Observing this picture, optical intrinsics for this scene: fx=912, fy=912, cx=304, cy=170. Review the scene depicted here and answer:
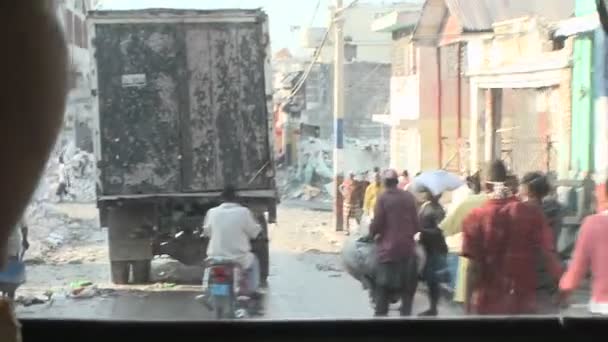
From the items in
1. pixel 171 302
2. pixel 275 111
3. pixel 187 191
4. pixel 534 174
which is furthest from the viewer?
pixel 187 191

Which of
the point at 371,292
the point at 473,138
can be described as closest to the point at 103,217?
the point at 371,292

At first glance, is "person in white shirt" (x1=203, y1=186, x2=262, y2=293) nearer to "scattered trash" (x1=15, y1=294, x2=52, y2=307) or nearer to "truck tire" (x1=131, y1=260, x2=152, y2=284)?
"truck tire" (x1=131, y1=260, x2=152, y2=284)

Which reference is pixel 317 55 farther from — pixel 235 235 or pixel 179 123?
pixel 179 123

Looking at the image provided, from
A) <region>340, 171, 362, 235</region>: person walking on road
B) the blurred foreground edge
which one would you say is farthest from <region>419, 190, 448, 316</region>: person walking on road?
the blurred foreground edge

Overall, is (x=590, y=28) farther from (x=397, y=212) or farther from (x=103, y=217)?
(x=103, y=217)

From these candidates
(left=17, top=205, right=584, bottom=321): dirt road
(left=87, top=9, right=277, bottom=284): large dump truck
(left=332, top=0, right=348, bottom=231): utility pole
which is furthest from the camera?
(left=87, top=9, right=277, bottom=284): large dump truck

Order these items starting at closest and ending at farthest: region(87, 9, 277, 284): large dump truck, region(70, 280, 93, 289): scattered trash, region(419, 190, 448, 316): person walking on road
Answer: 1. region(70, 280, 93, 289): scattered trash
2. region(419, 190, 448, 316): person walking on road
3. region(87, 9, 277, 284): large dump truck

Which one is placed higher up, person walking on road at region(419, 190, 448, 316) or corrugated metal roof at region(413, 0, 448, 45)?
corrugated metal roof at region(413, 0, 448, 45)

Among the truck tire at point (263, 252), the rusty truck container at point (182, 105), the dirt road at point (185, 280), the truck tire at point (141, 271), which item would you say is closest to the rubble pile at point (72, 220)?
the dirt road at point (185, 280)
